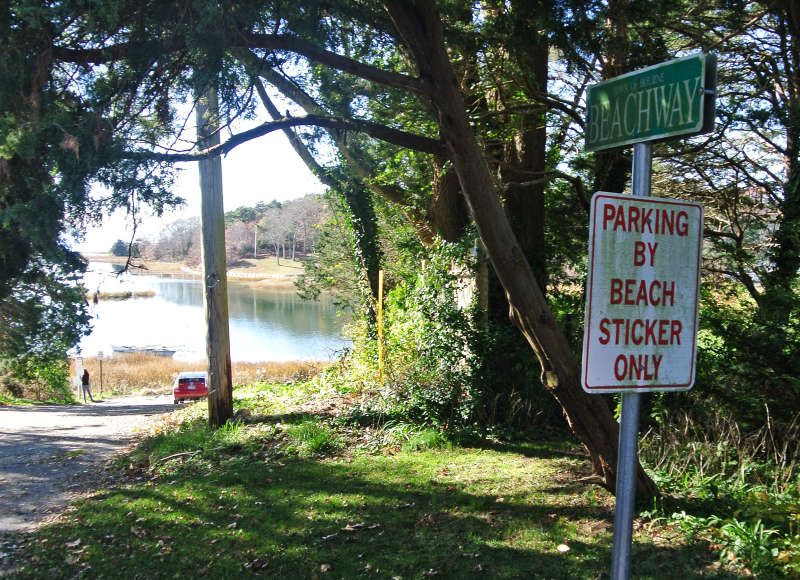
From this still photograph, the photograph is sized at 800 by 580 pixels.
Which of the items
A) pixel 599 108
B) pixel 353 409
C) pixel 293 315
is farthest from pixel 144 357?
pixel 599 108

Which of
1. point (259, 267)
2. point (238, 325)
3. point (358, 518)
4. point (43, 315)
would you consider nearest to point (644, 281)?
point (358, 518)

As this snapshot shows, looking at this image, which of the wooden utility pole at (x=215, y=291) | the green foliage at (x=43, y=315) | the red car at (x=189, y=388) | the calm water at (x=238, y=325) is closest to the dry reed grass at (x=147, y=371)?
the calm water at (x=238, y=325)

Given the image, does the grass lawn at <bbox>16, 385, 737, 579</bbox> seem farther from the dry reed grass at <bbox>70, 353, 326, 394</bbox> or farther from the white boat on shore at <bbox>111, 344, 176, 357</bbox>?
the white boat on shore at <bbox>111, 344, 176, 357</bbox>

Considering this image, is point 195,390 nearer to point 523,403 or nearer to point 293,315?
point 523,403

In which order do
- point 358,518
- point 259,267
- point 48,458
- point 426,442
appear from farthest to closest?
point 259,267 < point 48,458 < point 426,442 < point 358,518

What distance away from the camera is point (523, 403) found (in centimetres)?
894

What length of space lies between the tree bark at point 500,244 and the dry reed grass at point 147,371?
83.3ft

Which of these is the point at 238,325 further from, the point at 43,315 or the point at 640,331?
the point at 640,331

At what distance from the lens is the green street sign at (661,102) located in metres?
2.51

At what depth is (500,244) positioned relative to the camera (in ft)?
19.7

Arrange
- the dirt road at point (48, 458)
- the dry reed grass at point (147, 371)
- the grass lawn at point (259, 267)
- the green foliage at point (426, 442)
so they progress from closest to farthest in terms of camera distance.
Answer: the dirt road at point (48, 458)
the green foliage at point (426, 442)
the dry reed grass at point (147, 371)
the grass lawn at point (259, 267)

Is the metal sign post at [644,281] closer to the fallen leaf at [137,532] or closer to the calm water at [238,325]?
the fallen leaf at [137,532]

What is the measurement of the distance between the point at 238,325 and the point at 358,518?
44.7m

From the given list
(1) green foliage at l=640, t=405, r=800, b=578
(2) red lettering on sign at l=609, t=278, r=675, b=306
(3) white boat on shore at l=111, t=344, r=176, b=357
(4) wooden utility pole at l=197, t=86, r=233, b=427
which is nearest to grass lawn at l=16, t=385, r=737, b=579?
(1) green foliage at l=640, t=405, r=800, b=578
